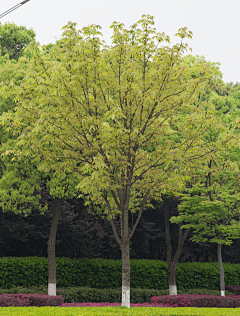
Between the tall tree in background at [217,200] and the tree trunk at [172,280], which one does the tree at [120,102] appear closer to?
the tall tree in background at [217,200]

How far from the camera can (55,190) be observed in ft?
41.9

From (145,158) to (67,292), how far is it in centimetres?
775

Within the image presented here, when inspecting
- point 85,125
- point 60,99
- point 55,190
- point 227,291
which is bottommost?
point 227,291

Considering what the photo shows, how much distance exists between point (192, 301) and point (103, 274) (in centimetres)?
596

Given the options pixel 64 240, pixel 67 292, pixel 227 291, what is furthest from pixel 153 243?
pixel 67 292

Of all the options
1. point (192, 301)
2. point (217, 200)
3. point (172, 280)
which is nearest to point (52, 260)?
point (192, 301)

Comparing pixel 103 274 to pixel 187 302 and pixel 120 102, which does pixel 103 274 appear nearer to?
pixel 187 302

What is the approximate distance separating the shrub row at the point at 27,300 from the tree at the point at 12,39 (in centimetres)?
1176

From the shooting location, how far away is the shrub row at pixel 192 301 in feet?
40.1

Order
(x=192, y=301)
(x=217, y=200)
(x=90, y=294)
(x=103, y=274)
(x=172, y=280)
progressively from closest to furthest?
(x=192, y=301) < (x=217, y=200) < (x=90, y=294) < (x=172, y=280) < (x=103, y=274)

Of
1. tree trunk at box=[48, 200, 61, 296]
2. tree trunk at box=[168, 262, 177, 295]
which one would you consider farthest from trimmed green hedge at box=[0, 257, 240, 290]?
tree trunk at box=[168, 262, 177, 295]

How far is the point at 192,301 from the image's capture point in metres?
12.5

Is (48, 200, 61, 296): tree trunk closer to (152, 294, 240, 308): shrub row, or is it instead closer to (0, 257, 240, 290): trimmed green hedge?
(0, 257, 240, 290): trimmed green hedge

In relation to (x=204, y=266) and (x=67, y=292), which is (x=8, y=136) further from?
(x=204, y=266)
